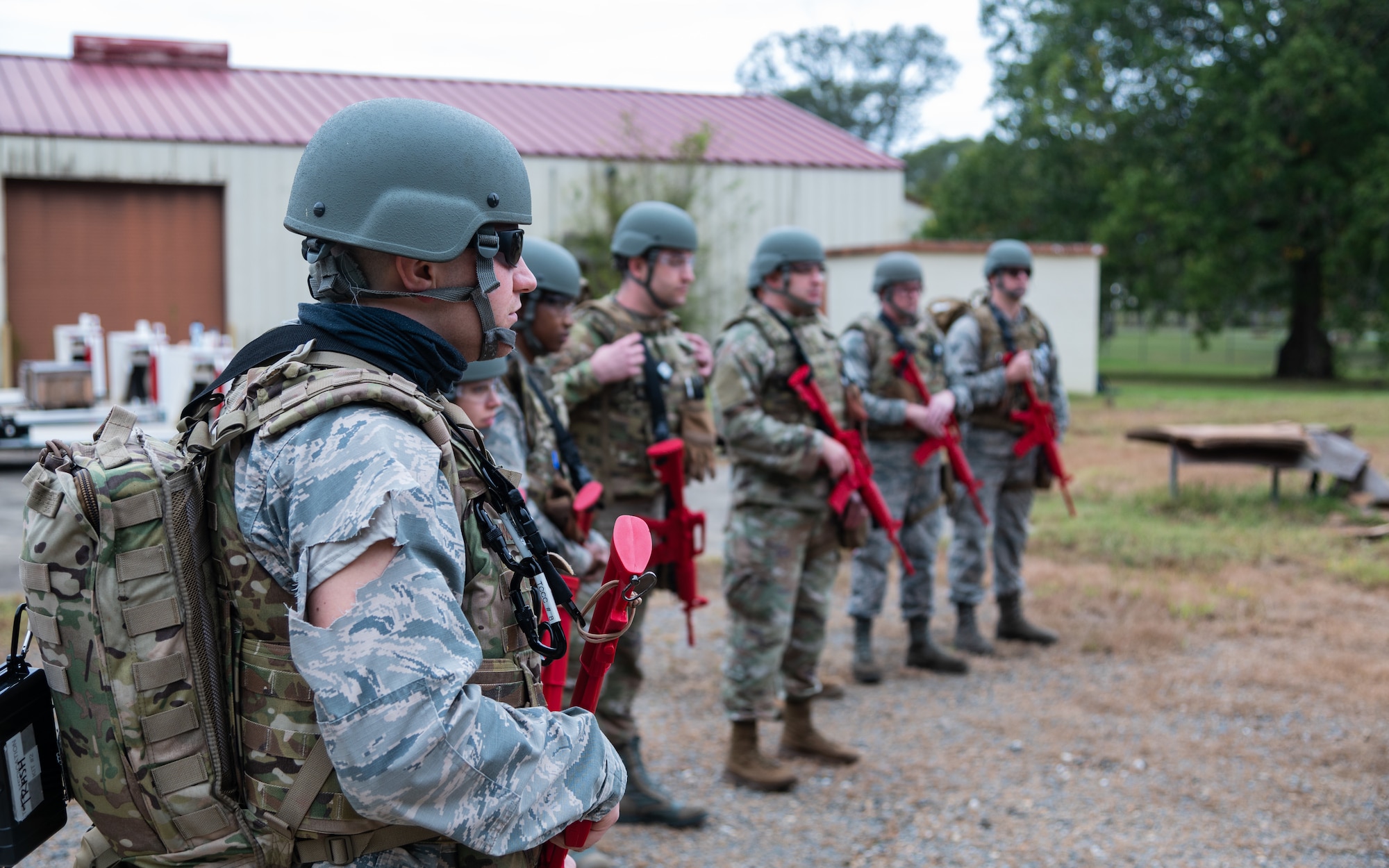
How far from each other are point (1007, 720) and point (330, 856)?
4320 millimetres

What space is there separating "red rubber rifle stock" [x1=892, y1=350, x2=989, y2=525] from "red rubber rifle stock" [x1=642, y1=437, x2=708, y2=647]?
2.07m

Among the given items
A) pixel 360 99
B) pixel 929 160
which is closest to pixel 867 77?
pixel 929 160

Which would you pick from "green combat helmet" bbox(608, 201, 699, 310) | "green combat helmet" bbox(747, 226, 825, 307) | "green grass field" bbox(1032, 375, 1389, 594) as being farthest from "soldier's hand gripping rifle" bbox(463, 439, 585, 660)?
"green grass field" bbox(1032, 375, 1389, 594)

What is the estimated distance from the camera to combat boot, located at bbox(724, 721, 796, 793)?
181 inches

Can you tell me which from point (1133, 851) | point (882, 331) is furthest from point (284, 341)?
point (882, 331)

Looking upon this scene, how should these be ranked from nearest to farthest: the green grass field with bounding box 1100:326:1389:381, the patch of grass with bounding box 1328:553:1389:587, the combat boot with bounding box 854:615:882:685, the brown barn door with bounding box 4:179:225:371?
the combat boot with bounding box 854:615:882:685
the patch of grass with bounding box 1328:553:1389:587
the brown barn door with bounding box 4:179:225:371
the green grass field with bounding box 1100:326:1389:381

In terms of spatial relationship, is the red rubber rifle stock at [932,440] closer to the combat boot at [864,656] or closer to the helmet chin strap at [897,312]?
the helmet chin strap at [897,312]

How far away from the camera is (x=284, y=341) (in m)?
1.66

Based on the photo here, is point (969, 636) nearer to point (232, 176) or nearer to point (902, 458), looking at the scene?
point (902, 458)

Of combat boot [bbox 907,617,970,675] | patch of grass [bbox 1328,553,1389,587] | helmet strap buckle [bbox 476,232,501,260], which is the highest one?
helmet strap buckle [bbox 476,232,501,260]

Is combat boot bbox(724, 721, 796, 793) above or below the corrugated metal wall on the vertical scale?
below

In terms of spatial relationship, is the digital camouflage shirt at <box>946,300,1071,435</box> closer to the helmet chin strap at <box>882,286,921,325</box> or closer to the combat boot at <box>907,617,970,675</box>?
the helmet chin strap at <box>882,286,921,325</box>

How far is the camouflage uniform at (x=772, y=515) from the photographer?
15.4 feet

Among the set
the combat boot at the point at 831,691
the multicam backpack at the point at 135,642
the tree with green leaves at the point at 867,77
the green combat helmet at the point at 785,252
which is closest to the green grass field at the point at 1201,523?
the combat boot at the point at 831,691
